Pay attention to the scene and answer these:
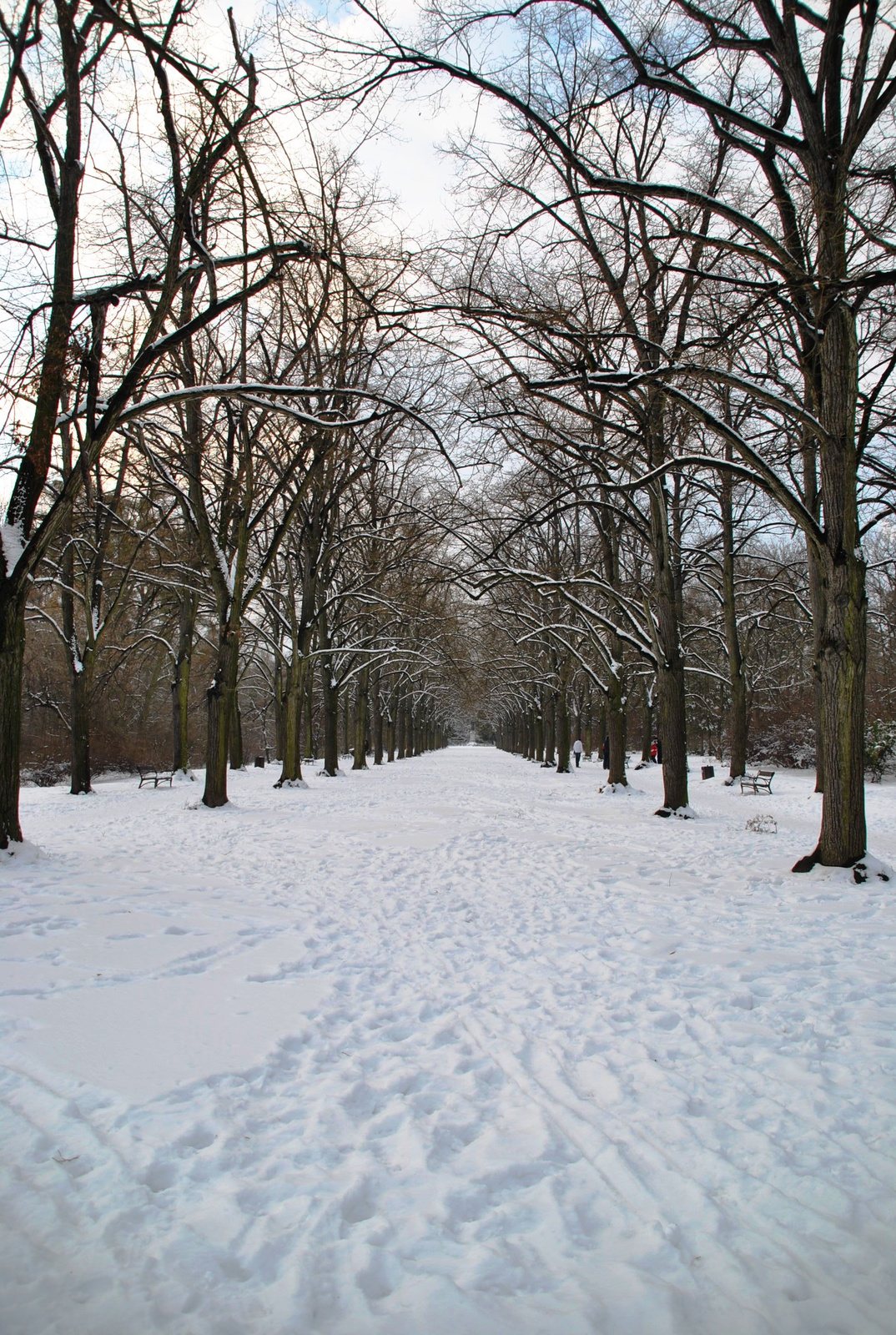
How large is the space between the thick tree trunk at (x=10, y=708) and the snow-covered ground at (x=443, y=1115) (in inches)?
68.8

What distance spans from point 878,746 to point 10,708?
84.8 feet

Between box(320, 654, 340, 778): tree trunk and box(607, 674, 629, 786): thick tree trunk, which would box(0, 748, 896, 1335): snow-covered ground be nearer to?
box(607, 674, 629, 786): thick tree trunk

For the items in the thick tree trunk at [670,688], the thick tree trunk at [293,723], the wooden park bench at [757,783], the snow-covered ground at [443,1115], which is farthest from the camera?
the thick tree trunk at [293,723]

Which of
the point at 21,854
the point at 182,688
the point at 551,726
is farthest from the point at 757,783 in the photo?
the point at 551,726

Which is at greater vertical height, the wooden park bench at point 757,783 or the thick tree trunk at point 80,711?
the thick tree trunk at point 80,711

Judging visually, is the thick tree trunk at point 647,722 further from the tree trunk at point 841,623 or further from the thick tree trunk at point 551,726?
the tree trunk at point 841,623

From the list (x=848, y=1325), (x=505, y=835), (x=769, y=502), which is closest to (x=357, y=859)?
(x=505, y=835)

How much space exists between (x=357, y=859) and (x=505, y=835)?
307cm

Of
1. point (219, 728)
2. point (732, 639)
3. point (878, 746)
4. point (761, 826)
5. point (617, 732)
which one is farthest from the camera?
point (878, 746)

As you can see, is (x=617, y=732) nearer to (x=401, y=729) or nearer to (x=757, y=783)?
(x=757, y=783)

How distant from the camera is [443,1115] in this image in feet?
9.23

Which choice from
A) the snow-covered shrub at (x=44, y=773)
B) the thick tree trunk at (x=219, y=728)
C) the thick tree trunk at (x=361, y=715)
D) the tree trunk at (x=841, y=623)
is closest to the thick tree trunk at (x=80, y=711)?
the thick tree trunk at (x=219, y=728)

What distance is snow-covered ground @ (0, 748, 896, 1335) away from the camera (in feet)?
6.24

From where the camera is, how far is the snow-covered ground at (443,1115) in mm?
1901
